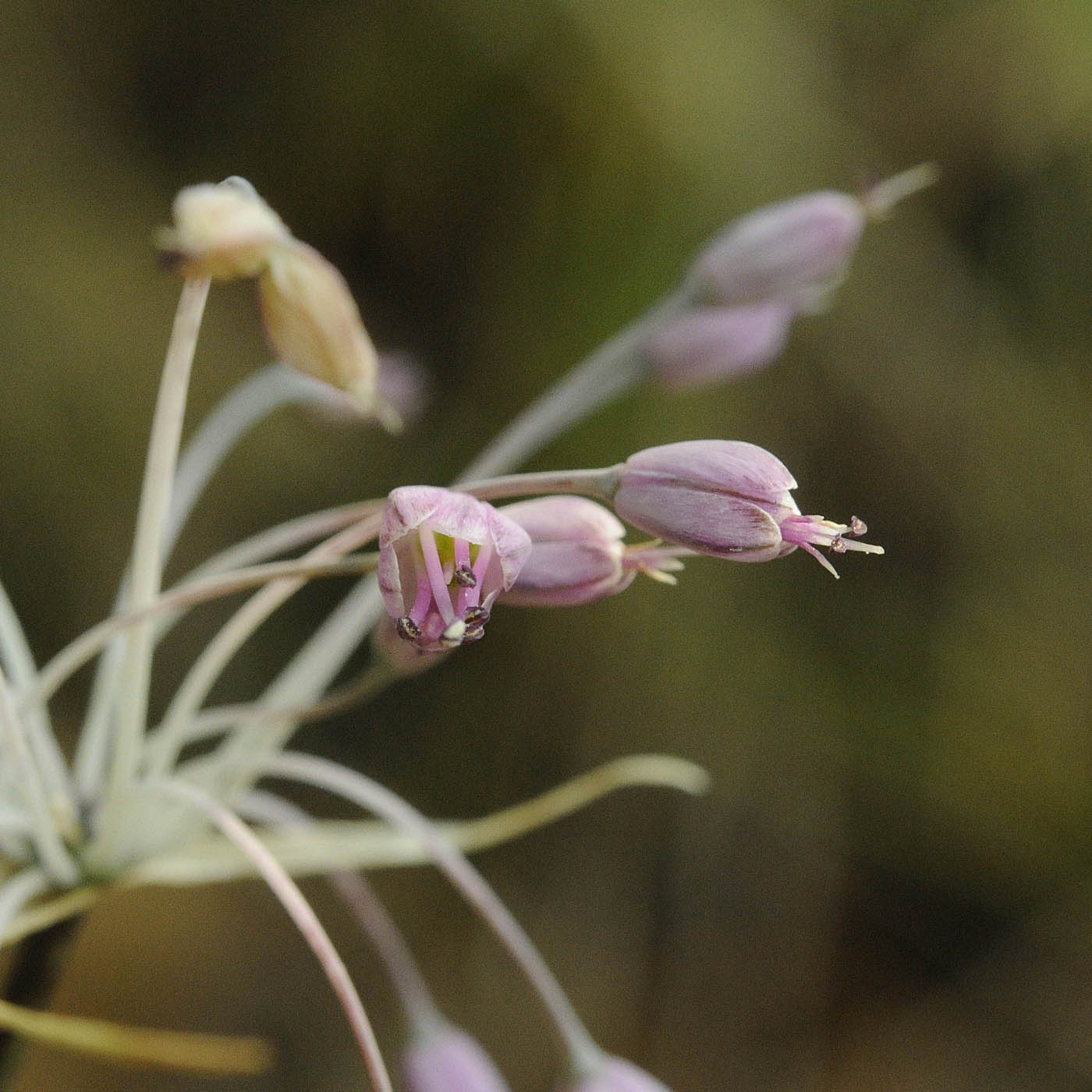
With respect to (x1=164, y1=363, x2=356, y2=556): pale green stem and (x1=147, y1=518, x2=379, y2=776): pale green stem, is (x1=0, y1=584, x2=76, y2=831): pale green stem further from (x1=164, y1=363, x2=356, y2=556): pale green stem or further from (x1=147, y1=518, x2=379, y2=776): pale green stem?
(x1=164, y1=363, x2=356, y2=556): pale green stem

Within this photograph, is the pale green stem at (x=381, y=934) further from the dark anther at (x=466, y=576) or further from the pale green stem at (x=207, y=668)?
the dark anther at (x=466, y=576)

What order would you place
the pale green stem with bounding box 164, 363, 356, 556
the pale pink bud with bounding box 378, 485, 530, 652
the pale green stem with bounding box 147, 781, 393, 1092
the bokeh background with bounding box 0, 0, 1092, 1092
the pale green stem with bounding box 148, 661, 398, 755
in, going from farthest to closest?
1. the bokeh background with bounding box 0, 0, 1092, 1092
2. the pale green stem with bounding box 164, 363, 356, 556
3. the pale green stem with bounding box 148, 661, 398, 755
4. the pale green stem with bounding box 147, 781, 393, 1092
5. the pale pink bud with bounding box 378, 485, 530, 652

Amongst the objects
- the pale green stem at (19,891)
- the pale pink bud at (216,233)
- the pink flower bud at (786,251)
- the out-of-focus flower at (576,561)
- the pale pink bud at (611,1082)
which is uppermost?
the pink flower bud at (786,251)

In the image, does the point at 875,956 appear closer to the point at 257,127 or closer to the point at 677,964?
the point at 677,964

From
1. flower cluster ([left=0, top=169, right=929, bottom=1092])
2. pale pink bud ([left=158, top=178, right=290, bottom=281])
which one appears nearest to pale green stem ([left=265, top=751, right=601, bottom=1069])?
flower cluster ([left=0, top=169, right=929, bottom=1092])

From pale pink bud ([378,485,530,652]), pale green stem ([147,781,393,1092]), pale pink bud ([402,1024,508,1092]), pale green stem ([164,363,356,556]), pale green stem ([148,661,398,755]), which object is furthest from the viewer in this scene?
pale green stem ([164,363,356,556])

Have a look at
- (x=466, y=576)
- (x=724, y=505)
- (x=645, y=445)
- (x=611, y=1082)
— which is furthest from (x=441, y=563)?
(x=645, y=445)

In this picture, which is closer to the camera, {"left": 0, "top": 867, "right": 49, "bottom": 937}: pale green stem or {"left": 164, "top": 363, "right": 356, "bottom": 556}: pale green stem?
{"left": 0, "top": 867, "right": 49, "bottom": 937}: pale green stem

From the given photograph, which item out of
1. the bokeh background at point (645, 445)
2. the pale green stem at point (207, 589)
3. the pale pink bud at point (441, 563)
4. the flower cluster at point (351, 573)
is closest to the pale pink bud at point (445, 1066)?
the flower cluster at point (351, 573)
